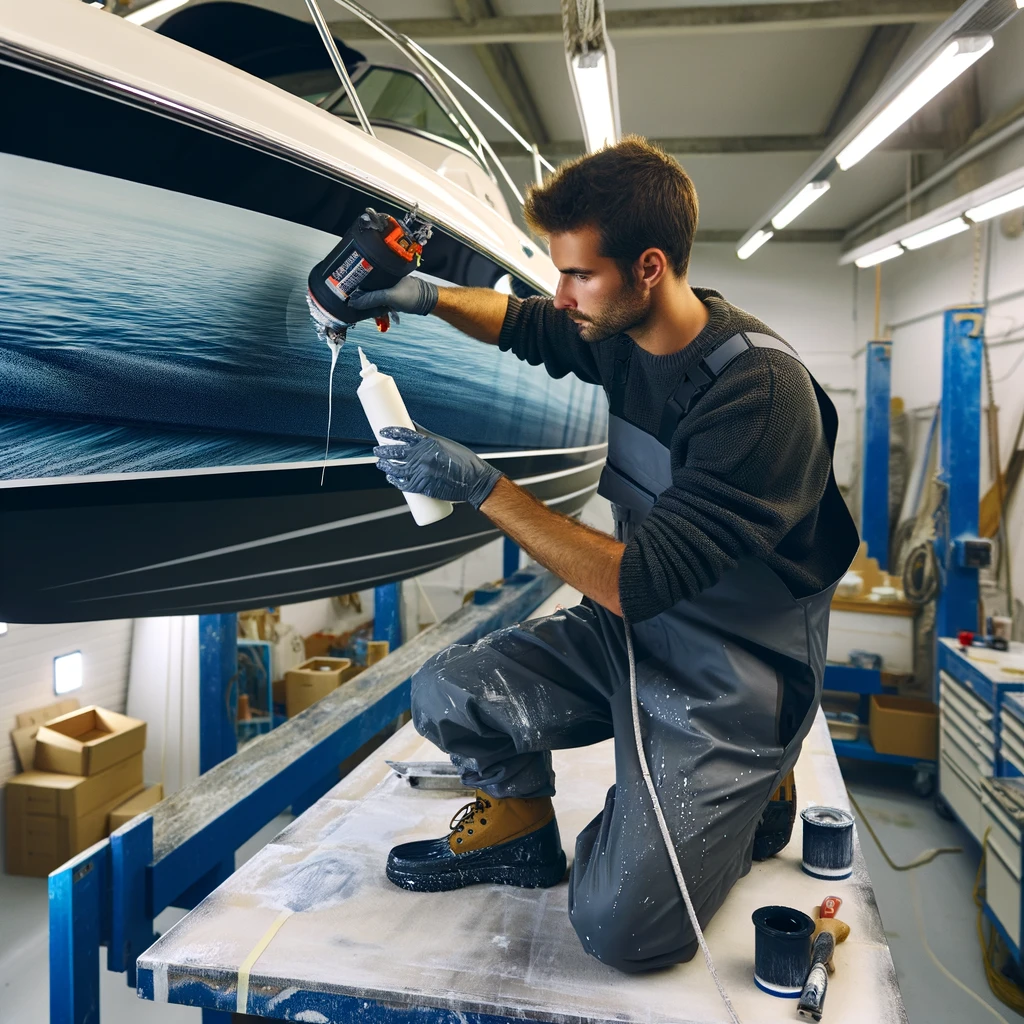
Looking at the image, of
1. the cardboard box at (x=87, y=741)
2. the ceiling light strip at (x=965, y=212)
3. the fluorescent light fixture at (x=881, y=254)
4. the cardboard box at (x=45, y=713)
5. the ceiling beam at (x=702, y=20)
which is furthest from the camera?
the fluorescent light fixture at (x=881, y=254)

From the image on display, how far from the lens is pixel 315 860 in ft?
4.57

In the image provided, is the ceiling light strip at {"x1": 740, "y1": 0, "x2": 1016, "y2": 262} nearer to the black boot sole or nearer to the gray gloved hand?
the gray gloved hand

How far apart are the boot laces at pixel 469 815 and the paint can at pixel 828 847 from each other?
52 centimetres

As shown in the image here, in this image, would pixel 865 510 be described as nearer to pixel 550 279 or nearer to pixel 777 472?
pixel 550 279

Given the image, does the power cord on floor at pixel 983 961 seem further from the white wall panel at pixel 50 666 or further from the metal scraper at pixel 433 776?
the white wall panel at pixel 50 666

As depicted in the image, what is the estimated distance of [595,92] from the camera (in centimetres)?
245

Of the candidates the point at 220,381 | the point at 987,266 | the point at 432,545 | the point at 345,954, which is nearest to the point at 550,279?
the point at 432,545

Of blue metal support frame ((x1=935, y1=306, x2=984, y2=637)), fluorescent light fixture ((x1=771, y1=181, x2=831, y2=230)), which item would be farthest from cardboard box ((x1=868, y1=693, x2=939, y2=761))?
fluorescent light fixture ((x1=771, y1=181, x2=831, y2=230))

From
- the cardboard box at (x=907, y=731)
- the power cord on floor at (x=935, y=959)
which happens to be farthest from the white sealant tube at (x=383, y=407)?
the cardboard box at (x=907, y=731)

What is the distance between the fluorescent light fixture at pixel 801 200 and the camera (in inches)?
148

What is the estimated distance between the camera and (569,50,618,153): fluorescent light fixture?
2275 millimetres

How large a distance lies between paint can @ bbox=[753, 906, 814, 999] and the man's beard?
0.87 meters

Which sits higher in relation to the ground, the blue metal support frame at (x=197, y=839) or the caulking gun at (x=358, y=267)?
the caulking gun at (x=358, y=267)

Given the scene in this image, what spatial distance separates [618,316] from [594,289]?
5 cm
